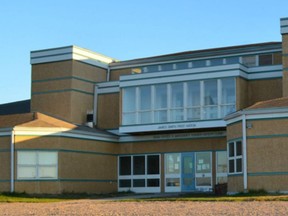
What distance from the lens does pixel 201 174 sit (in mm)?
34031

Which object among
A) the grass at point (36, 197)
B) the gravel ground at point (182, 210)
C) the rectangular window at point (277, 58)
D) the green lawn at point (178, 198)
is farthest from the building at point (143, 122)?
the gravel ground at point (182, 210)

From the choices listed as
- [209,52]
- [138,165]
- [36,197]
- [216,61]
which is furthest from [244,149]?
[209,52]

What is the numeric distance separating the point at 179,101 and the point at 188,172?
405 centimetres

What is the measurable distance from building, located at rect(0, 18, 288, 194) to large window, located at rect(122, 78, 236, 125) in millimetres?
57

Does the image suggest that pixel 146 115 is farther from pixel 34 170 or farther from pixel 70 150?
pixel 34 170

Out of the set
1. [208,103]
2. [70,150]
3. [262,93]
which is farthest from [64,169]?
[262,93]

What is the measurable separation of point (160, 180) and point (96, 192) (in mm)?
3820

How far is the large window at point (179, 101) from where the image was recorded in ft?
108

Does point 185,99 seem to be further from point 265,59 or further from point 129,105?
point 265,59

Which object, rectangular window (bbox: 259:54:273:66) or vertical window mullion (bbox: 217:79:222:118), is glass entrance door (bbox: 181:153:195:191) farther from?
rectangular window (bbox: 259:54:273:66)

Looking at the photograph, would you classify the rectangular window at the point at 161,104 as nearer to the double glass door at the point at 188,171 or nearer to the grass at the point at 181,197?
the double glass door at the point at 188,171

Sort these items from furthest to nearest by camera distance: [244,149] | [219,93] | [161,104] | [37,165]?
[161,104] → [219,93] → [37,165] → [244,149]

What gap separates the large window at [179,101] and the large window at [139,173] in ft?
8.15

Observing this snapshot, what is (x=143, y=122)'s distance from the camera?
35.0m
